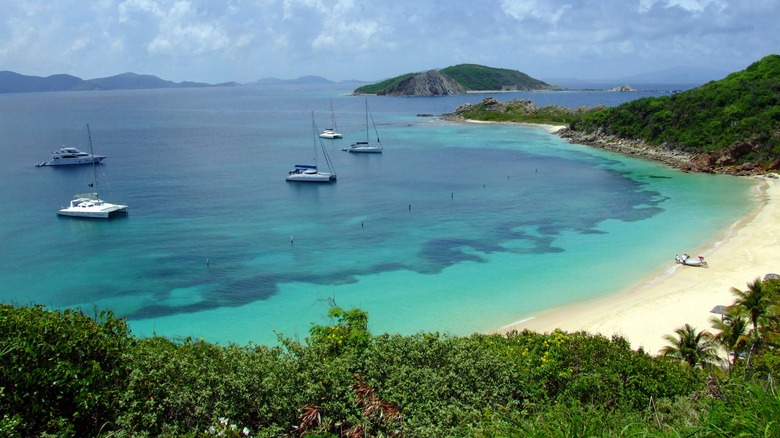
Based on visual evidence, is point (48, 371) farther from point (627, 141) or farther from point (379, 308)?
point (627, 141)

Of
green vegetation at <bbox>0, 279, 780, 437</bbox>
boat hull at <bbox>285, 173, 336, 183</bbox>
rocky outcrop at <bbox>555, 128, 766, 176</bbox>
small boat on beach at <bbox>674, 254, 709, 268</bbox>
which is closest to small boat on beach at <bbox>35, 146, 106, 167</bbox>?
boat hull at <bbox>285, 173, 336, 183</bbox>

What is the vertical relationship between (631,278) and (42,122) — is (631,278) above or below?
below

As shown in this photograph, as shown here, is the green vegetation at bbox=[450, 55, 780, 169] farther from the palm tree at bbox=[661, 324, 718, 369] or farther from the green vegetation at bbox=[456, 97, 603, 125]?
the palm tree at bbox=[661, 324, 718, 369]

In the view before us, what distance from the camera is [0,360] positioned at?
34.4 feet

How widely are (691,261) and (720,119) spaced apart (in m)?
49.3

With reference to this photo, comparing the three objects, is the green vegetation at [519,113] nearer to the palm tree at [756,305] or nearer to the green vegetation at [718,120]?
the green vegetation at [718,120]

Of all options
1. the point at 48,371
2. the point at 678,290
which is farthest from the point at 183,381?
the point at 678,290

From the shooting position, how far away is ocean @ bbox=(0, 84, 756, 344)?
3105 cm

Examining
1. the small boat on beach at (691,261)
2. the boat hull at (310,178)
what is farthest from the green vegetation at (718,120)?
the boat hull at (310,178)

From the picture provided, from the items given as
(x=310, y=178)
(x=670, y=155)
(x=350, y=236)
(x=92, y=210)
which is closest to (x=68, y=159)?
(x=92, y=210)

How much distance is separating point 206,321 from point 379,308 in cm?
906

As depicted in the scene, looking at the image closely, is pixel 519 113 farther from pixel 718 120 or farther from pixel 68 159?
pixel 68 159

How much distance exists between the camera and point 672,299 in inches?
1194

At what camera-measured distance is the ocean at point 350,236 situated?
3105cm
